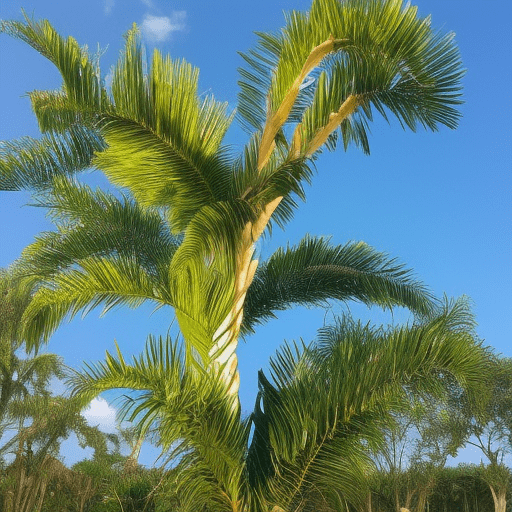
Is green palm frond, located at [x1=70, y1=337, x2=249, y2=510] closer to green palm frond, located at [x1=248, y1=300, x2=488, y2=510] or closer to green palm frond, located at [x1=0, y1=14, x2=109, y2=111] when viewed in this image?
green palm frond, located at [x1=248, y1=300, x2=488, y2=510]

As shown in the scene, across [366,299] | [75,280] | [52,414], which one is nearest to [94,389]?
[75,280]

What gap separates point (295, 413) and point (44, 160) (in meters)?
5.12

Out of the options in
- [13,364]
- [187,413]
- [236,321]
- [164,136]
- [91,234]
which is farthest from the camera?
[13,364]

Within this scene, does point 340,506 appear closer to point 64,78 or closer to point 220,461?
point 220,461

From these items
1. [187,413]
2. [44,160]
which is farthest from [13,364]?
[187,413]

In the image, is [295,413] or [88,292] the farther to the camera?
[88,292]

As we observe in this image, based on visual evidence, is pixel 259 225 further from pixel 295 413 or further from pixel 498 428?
pixel 498 428

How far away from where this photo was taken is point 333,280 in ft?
30.9

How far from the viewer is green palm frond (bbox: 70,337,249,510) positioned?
5102 millimetres

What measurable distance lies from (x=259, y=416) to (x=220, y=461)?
2.55 feet

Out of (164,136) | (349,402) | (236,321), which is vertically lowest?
(349,402)

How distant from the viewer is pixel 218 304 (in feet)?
19.3

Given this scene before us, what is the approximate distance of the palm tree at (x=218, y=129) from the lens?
635cm

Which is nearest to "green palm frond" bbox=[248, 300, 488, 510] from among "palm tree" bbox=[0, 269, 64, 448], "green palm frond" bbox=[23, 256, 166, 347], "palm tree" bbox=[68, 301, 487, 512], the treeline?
"palm tree" bbox=[68, 301, 487, 512]
